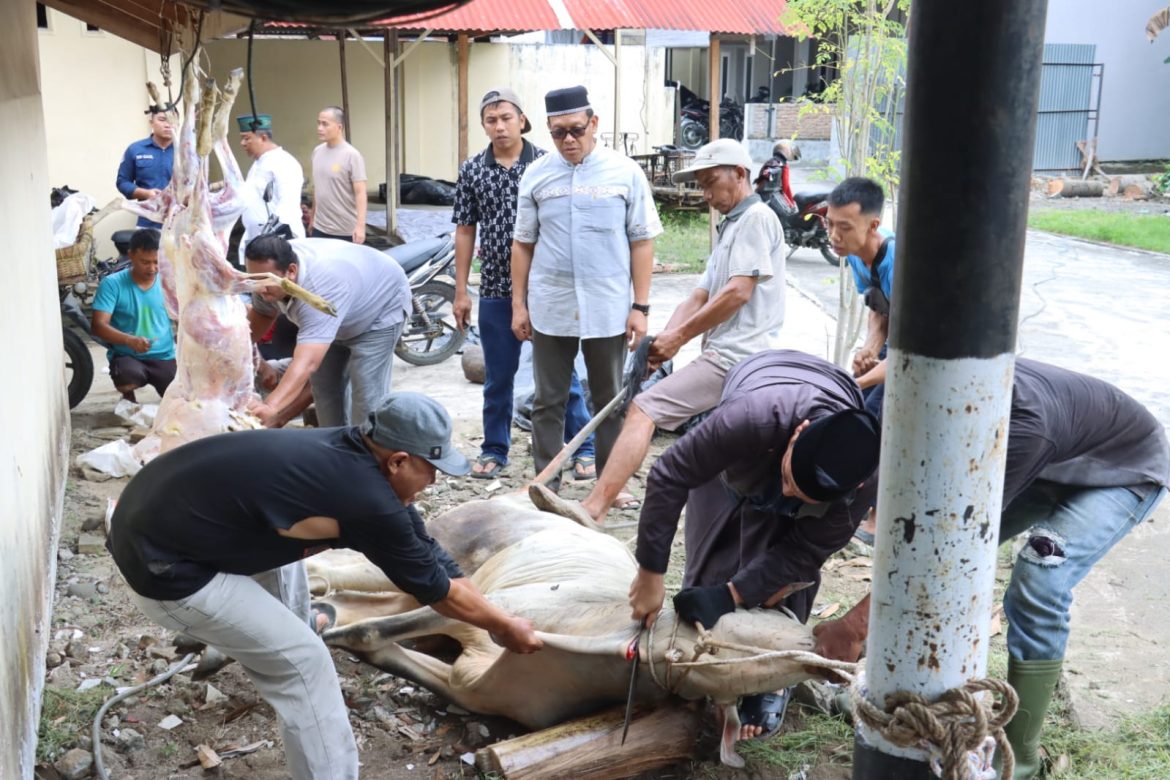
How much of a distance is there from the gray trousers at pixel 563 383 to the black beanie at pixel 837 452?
2767 mm

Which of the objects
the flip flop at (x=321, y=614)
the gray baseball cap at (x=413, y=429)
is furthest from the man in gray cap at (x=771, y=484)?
the flip flop at (x=321, y=614)

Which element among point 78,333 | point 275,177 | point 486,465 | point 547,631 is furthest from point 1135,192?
point 547,631

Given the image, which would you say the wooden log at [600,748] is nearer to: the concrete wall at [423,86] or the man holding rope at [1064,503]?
the man holding rope at [1064,503]

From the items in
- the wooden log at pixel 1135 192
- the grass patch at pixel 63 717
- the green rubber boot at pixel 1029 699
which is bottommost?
the grass patch at pixel 63 717

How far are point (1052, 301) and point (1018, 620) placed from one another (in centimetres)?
919

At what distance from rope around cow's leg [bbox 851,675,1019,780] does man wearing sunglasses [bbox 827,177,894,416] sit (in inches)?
102

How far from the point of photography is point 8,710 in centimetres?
327

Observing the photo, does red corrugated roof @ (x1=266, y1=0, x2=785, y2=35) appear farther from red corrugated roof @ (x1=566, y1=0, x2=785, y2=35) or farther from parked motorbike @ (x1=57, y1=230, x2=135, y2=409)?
parked motorbike @ (x1=57, y1=230, x2=135, y2=409)

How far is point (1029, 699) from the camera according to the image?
139 inches

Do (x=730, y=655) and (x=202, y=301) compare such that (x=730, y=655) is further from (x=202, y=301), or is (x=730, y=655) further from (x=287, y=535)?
(x=202, y=301)

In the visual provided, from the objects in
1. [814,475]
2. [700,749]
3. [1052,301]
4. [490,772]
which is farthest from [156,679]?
[1052,301]

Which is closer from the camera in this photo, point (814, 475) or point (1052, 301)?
point (814, 475)

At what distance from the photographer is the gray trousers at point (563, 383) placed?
6.04 meters

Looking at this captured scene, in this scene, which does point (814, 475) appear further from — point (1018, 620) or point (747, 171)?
point (747, 171)
